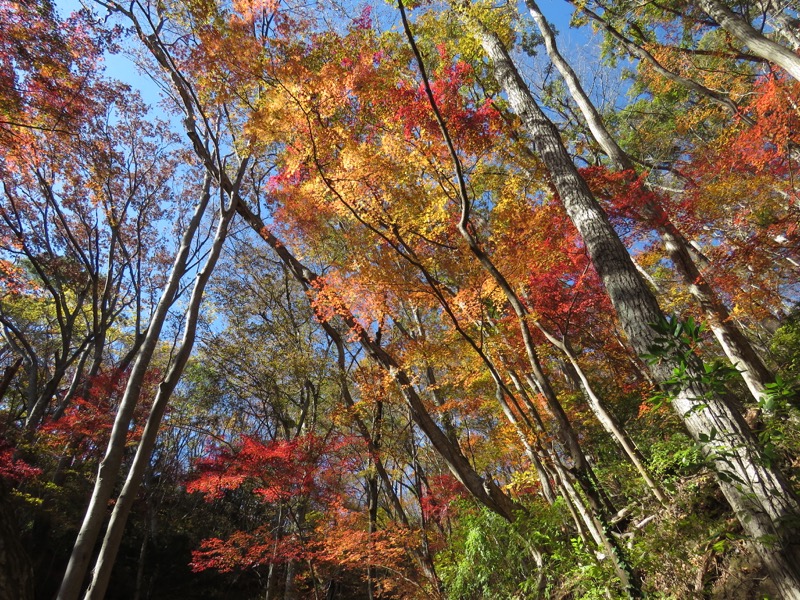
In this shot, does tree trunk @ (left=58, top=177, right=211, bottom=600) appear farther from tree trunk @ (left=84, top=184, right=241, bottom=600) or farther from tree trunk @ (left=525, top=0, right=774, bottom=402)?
tree trunk @ (left=525, top=0, right=774, bottom=402)

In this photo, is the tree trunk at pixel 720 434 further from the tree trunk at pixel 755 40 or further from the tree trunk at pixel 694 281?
the tree trunk at pixel 755 40

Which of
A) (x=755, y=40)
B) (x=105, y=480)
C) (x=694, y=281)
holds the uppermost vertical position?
(x=755, y=40)

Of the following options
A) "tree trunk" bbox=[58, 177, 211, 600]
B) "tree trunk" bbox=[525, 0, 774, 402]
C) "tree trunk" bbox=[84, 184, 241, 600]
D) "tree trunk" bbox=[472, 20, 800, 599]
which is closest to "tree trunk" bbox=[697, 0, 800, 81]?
"tree trunk" bbox=[525, 0, 774, 402]

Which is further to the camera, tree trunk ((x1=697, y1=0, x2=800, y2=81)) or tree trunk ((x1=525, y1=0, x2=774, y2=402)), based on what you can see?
tree trunk ((x1=525, y1=0, x2=774, y2=402))

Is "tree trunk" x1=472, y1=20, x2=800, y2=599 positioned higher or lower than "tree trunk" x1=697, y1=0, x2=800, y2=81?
lower

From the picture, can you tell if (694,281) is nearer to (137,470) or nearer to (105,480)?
(137,470)

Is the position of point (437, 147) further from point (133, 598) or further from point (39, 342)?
point (39, 342)

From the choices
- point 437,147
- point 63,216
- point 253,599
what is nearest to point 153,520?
point 253,599

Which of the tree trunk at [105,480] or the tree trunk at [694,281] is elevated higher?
the tree trunk at [694,281]

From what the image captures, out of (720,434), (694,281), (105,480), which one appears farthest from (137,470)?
(694,281)

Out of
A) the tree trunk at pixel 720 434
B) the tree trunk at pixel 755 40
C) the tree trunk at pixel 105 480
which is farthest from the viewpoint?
the tree trunk at pixel 755 40

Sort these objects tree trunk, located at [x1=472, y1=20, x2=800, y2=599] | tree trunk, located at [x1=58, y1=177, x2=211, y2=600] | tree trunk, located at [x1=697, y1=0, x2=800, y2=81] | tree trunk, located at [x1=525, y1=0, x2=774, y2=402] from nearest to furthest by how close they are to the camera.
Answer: tree trunk, located at [x1=472, y1=20, x2=800, y2=599], tree trunk, located at [x1=58, y1=177, x2=211, y2=600], tree trunk, located at [x1=697, y1=0, x2=800, y2=81], tree trunk, located at [x1=525, y1=0, x2=774, y2=402]

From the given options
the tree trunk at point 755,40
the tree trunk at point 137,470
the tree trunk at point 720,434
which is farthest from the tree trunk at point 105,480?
the tree trunk at point 755,40

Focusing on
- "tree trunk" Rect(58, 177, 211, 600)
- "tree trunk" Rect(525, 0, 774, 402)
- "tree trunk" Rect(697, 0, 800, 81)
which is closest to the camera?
"tree trunk" Rect(58, 177, 211, 600)
